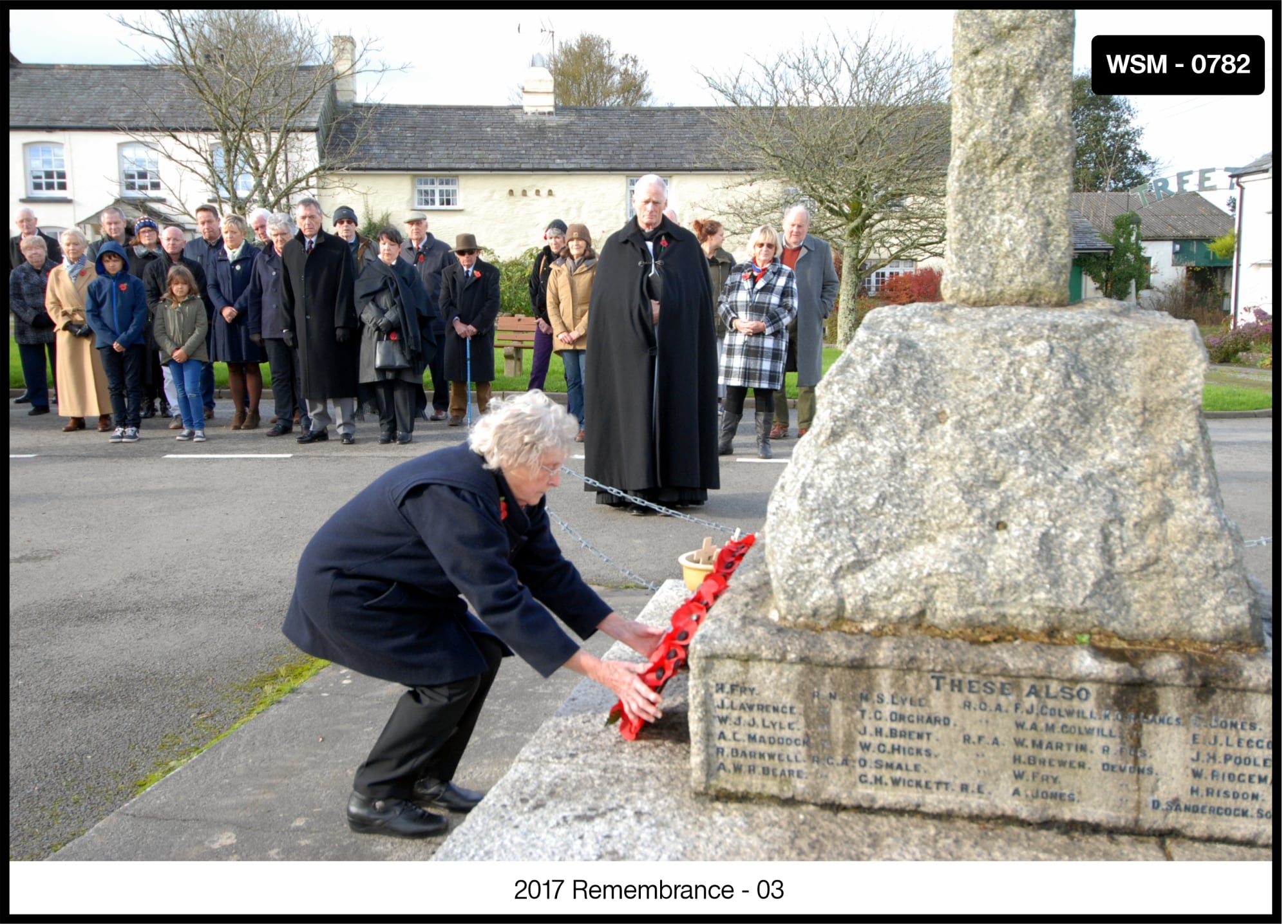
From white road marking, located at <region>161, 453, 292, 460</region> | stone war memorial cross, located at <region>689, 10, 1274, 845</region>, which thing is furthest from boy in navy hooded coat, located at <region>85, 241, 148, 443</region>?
stone war memorial cross, located at <region>689, 10, 1274, 845</region>

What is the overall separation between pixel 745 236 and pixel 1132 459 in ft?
86.2

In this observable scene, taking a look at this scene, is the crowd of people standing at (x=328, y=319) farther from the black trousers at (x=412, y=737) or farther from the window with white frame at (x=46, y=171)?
the window with white frame at (x=46, y=171)

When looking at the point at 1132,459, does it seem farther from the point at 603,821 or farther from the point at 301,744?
the point at 301,744

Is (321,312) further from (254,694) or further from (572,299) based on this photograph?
(254,694)

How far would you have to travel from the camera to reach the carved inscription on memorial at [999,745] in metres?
2.45

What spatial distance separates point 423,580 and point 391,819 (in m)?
0.71

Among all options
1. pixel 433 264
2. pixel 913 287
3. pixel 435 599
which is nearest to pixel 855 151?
pixel 913 287

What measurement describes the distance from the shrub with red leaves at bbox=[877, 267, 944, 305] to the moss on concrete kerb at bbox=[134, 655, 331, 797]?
2665cm

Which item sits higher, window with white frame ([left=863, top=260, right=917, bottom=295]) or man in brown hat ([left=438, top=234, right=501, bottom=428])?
window with white frame ([left=863, top=260, right=917, bottom=295])

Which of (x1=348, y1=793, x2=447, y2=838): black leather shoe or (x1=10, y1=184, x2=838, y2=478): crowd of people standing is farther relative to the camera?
(x1=10, y1=184, x2=838, y2=478): crowd of people standing

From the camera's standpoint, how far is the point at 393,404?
1010cm

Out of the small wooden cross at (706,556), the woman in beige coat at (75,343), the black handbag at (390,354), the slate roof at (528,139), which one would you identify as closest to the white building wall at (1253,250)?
the slate roof at (528,139)

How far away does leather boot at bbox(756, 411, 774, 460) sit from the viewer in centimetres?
912

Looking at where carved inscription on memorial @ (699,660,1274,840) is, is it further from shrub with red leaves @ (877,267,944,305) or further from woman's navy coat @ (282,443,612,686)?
shrub with red leaves @ (877,267,944,305)
